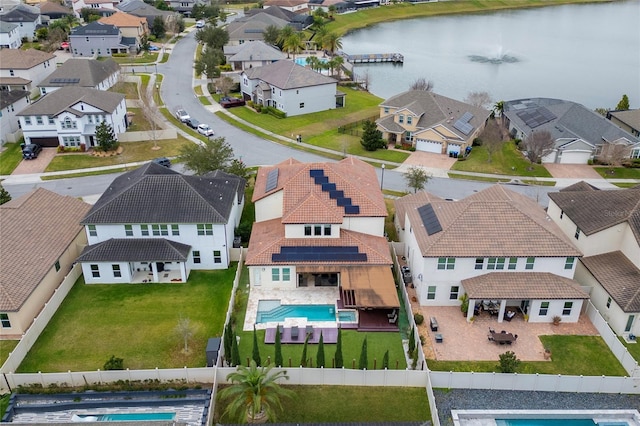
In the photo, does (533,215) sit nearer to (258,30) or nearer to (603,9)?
(258,30)

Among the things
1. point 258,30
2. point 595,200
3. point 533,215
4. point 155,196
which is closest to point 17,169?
point 155,196

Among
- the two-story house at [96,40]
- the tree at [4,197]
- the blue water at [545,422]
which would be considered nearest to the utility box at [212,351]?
the blue water at [545,422]

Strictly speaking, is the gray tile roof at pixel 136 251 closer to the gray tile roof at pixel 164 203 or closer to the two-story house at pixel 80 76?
the gray tile roof at pixel 164 203

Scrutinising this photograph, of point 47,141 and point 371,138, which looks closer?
point 47,141

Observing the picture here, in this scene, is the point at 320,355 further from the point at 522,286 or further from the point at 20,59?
the point at 20,59

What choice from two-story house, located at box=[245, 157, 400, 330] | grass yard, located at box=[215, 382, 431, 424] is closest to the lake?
two-story house, located at box=[245, 157, 400, 330]

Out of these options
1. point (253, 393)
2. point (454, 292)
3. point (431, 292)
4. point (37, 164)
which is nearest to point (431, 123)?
point (454, 292)

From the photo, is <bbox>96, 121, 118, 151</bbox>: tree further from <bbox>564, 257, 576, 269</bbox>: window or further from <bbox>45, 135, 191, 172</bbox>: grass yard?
<bbox>564, 257, 576, 269</bbox>: window
